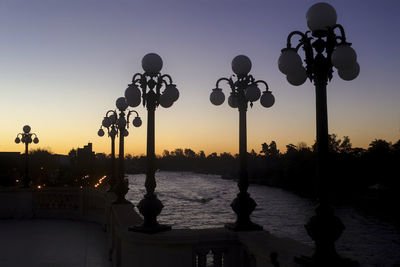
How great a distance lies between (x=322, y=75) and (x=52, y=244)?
10.1m

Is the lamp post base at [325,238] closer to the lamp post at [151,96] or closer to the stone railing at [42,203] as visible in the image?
the lamp post at [151,96]

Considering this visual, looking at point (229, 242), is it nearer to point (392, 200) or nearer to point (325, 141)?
point (325, 141)

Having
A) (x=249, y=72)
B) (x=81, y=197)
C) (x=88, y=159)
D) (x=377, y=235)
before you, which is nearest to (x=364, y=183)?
(x=377, y=235)

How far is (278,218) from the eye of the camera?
66.5 metres

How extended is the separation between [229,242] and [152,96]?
2845mm

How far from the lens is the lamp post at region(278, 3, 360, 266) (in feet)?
14.8

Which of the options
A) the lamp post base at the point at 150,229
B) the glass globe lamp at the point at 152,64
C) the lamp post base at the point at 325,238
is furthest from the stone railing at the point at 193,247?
the glass globe lamp at the point at 152,64

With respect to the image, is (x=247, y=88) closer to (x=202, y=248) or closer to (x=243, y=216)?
(x=243, y=216)

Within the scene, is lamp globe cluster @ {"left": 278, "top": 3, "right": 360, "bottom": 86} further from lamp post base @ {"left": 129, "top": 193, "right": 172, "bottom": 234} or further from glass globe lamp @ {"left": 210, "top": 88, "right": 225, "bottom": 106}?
lamp post base @ {"left": 129, "top": 193, "right": 172, "bottom": 234}

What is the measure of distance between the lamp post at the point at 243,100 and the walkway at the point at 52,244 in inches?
173

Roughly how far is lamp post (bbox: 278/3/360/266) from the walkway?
21.5 ft

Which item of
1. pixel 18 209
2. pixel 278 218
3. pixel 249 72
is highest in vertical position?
pixel 249 72

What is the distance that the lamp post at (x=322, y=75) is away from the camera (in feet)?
14.8

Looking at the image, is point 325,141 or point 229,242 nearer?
point 325,141
